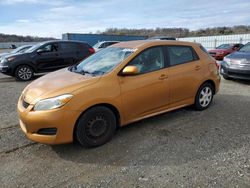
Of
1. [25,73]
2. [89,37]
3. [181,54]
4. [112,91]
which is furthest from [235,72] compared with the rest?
[89,37]

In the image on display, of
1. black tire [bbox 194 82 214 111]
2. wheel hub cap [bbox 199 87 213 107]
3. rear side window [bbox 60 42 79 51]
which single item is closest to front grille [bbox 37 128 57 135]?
black tire [bbox 194 82 214 111]

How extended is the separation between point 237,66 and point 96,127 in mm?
6357

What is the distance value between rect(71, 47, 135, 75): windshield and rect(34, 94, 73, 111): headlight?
33.5 inches

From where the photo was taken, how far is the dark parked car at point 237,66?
7.96 m

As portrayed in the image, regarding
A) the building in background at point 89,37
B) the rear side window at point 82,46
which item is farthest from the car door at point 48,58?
the building in background at point 89,37

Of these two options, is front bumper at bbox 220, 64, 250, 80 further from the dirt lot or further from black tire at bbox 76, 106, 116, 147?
black tire at bbox 76, 106, 116, 147

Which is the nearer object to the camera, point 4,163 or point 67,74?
point 4,163

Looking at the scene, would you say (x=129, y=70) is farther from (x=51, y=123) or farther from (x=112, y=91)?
(x=51, y=123)

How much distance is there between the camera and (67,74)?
4.28m

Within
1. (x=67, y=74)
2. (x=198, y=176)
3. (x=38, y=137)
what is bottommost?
(x=198, y=176)

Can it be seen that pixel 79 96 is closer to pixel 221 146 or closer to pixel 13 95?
pixel 221 146

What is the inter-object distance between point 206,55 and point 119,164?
10.9 feet

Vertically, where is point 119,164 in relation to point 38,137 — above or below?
below

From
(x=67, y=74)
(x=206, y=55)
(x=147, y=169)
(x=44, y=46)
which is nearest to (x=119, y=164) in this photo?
(x=147, y=169)
